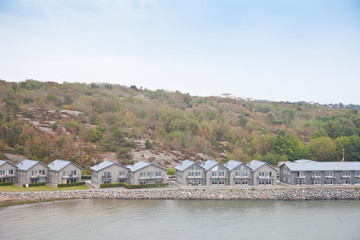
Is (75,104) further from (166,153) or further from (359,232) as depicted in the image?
(359,232)

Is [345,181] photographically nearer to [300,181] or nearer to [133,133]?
[300,181]

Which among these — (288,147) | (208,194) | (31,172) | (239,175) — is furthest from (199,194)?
(288,147)

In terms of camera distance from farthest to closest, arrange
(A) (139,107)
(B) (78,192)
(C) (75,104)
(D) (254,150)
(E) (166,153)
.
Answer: (A) (139,107) < (C) (75,104) < (D) (254,150) < (E) (166,153) < (B) (78,192)

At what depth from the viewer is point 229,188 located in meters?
46.5

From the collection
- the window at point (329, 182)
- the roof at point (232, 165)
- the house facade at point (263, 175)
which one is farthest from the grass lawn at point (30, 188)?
the window at point (329, 182)

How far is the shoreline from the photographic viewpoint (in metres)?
41.7

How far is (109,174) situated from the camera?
1866 inches

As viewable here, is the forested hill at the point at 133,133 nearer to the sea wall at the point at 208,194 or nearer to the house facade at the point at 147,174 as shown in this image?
the house facade at the point at 147,174

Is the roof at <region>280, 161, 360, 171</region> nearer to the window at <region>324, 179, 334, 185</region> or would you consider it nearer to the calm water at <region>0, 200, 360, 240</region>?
the window at <region>324, 179, 334, 185</region>

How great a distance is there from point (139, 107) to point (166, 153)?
31.1 m

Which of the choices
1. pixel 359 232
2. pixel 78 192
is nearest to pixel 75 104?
pixel 78 192

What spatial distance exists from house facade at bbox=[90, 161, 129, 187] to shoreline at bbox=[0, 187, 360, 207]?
9.74 feet

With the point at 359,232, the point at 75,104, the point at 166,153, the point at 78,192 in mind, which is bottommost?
the point at 359,232

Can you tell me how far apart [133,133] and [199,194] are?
1397 inches
